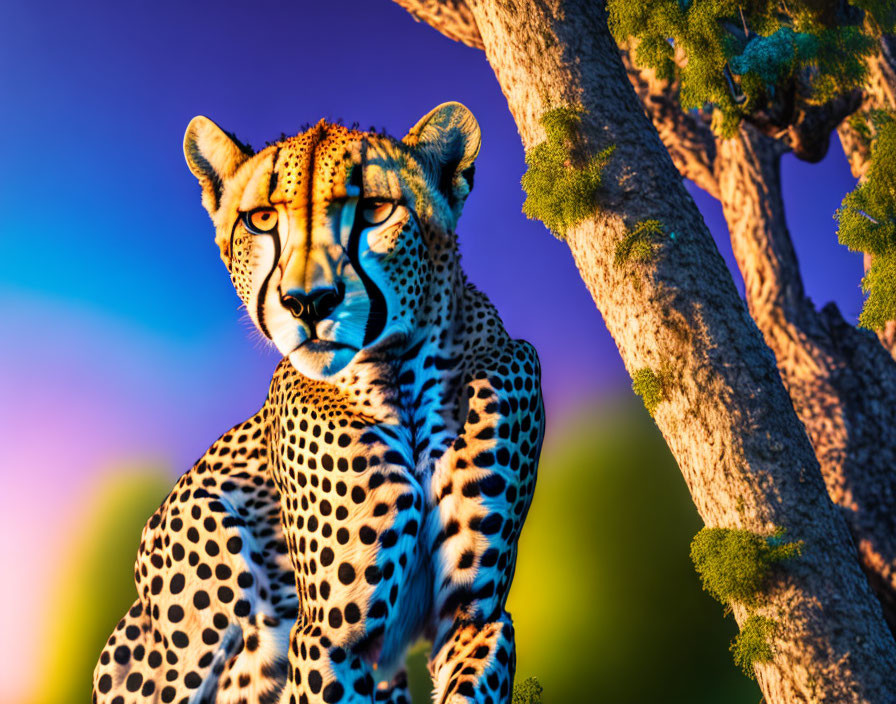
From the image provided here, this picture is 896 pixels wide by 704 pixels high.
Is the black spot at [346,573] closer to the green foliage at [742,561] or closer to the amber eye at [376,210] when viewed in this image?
the amber eye at [376,210]

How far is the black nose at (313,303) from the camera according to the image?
4.97ft

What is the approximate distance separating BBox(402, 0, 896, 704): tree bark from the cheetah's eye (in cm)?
86

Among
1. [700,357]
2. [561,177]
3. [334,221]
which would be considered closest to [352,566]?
[334,221]

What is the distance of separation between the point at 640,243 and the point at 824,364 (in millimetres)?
2089

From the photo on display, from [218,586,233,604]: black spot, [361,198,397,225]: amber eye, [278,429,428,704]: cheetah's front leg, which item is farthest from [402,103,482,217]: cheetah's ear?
[218,586,233,604]: black spot

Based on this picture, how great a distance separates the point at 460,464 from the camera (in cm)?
157

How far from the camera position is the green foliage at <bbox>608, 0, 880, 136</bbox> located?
242cm

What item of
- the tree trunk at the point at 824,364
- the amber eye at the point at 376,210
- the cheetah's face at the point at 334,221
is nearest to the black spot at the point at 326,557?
the cheetah's face at the point at 334,221

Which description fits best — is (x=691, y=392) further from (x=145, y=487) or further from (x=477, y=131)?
(x=145, y=487)

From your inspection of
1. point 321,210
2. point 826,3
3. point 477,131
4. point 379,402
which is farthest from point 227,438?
point 826,3

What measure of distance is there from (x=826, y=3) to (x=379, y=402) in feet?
7.01

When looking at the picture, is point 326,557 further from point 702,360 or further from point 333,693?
point 702,360

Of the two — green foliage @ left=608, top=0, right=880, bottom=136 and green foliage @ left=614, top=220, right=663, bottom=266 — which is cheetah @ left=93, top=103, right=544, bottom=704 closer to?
green foliage @ left=614, top=220, right=663, bottom=266

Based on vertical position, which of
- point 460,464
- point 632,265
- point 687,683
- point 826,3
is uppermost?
point 826,3
